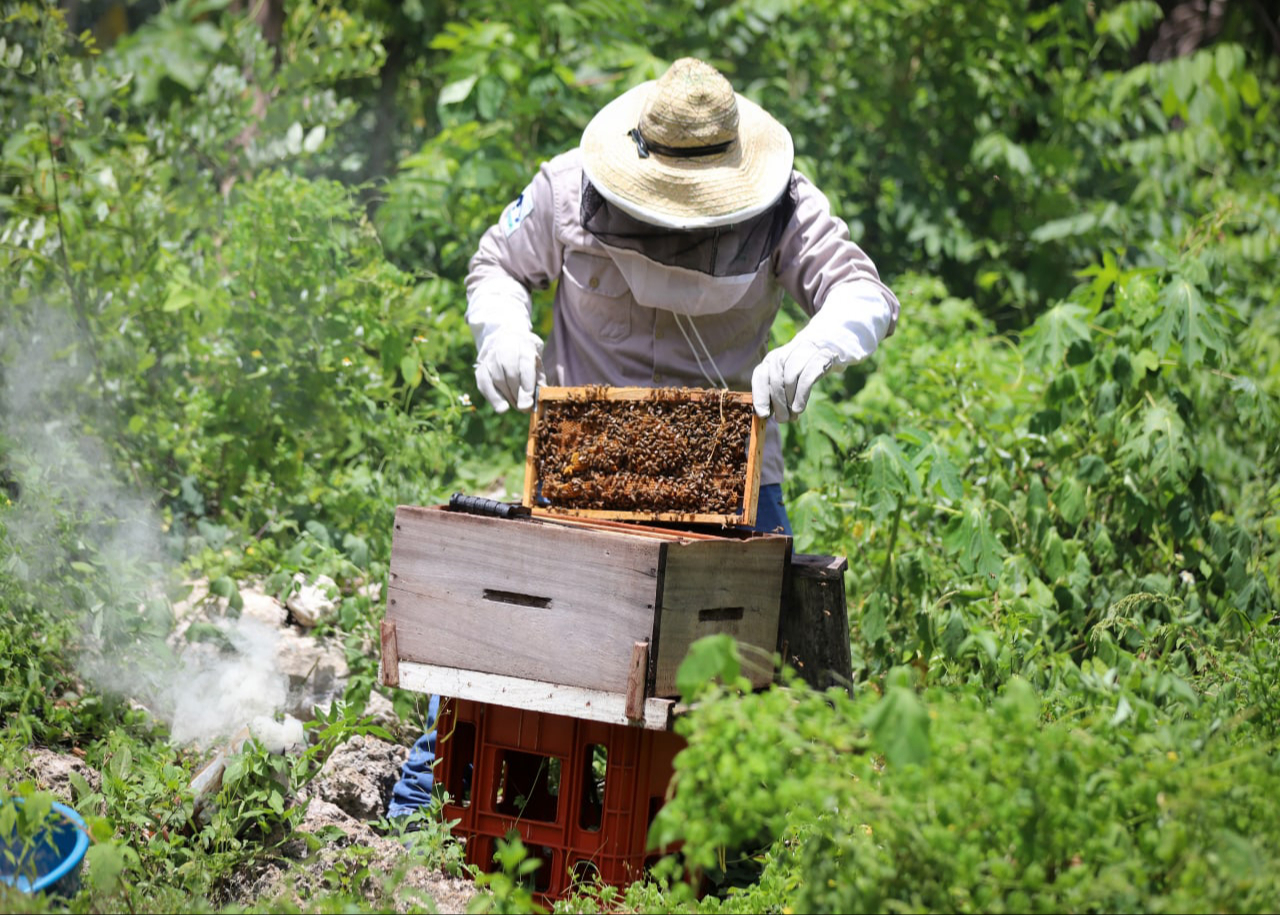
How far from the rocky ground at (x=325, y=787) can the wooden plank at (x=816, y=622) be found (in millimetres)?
917

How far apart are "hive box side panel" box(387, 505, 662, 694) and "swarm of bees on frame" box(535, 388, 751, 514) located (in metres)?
0.35

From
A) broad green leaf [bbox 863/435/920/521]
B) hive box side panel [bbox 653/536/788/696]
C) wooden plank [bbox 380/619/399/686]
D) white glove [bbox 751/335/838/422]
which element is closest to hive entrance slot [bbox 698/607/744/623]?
hive box side panel [bbox 653/536/788/696]

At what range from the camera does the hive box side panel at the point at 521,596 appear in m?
2.37

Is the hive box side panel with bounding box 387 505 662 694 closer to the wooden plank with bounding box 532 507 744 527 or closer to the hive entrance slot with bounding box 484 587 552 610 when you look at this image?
the hive entrance slot with bounding box 484 587 552 610

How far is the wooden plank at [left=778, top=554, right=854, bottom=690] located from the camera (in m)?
2.76

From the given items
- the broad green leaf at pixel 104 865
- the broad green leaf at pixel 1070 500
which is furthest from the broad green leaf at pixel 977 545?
the broad green leaf at pixel 104 865

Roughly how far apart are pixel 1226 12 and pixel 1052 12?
1.48m

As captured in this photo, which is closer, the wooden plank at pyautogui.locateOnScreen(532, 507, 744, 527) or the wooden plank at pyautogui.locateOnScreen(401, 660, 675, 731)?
the wooden plank at pyautogui.locateOnScreen(401, 660, 675, 731)

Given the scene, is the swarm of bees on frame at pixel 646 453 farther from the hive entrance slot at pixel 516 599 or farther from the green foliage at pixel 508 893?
the green foliage at pixel 508 893

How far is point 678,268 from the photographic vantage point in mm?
2818

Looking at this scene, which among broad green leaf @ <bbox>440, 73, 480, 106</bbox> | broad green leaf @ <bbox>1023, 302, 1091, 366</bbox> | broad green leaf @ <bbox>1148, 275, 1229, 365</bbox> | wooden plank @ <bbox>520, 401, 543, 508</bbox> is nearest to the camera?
wooden plank @ <bbox>520, 401, 543, 508</bbox>

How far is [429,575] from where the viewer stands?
2.55 metres

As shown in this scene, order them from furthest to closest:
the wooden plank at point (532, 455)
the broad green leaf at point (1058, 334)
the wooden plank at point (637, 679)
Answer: the broad green leaf at point (1058, 334) → the wooden plank at point (532, 455) → the wooden plank at point (637, 679)

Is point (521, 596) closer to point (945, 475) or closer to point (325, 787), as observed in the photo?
point (325, 787)
